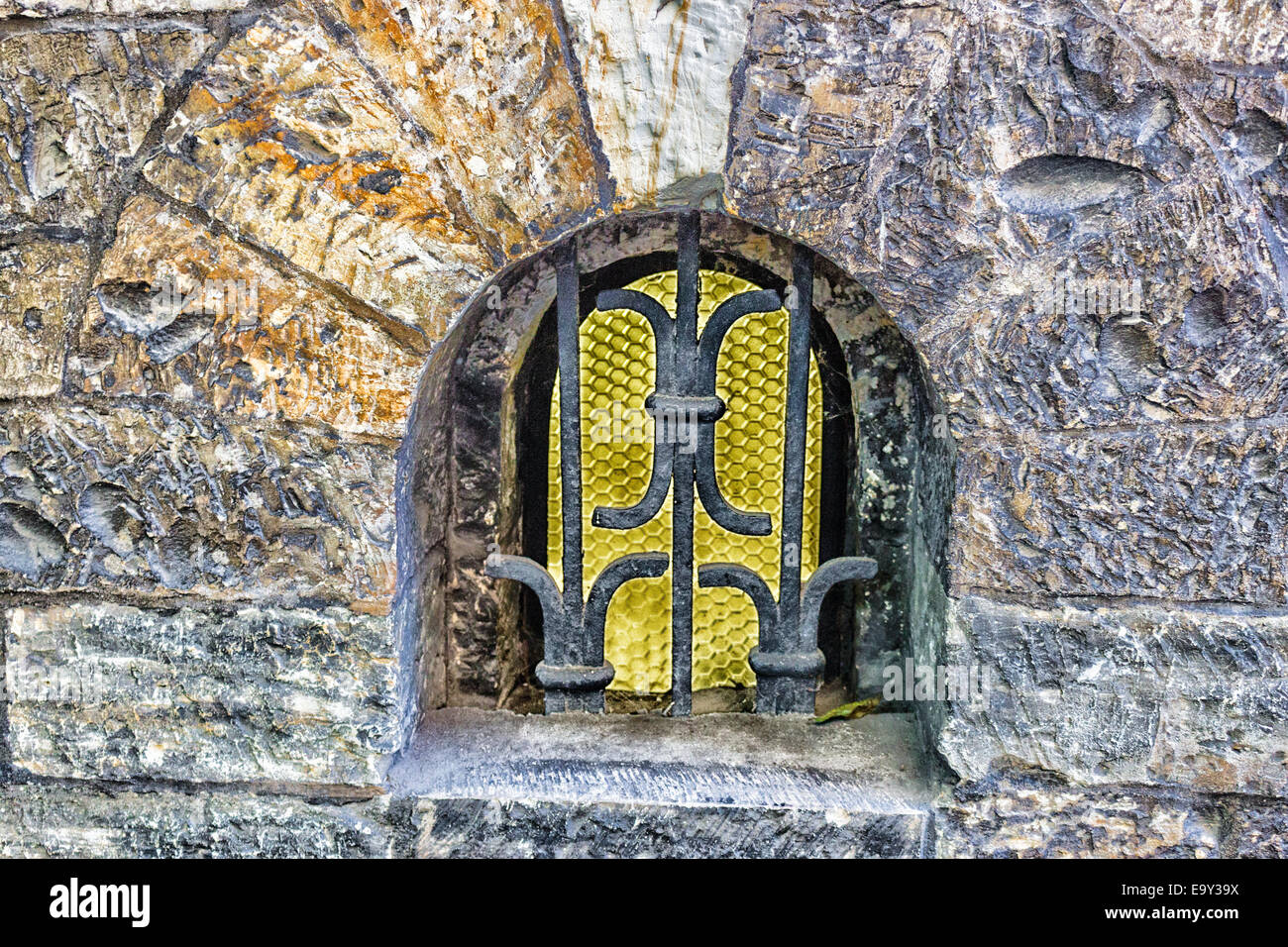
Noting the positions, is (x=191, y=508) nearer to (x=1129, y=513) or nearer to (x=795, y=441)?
(x=795, y=441)

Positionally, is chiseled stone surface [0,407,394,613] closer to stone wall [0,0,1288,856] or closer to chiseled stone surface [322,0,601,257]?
stone wall [0,0,1288,856]

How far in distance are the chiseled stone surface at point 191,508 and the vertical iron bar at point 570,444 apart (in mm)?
285

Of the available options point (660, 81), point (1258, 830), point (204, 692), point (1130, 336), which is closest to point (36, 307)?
point (204, 692)

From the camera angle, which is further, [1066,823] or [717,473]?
[717,473]

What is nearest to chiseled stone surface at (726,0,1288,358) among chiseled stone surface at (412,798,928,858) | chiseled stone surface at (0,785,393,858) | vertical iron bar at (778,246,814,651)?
vertical iron bar at (778,246,814,651)

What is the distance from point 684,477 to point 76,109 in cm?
101

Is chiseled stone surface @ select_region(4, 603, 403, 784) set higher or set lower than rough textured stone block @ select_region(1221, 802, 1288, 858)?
higher

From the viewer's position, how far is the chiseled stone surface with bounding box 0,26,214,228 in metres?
1.32

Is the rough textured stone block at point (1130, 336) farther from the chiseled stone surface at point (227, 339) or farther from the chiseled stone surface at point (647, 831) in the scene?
the chiseled stone surface at point (227, 339)

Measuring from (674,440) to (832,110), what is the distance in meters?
0.53

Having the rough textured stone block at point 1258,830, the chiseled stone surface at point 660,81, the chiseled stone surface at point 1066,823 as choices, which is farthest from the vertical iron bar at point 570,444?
the rough textured stone block at point 1258,830

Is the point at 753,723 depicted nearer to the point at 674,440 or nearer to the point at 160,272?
the point at 674,440

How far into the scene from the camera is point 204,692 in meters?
1.49

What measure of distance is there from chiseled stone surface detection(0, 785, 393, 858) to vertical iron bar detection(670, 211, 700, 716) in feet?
1.72
